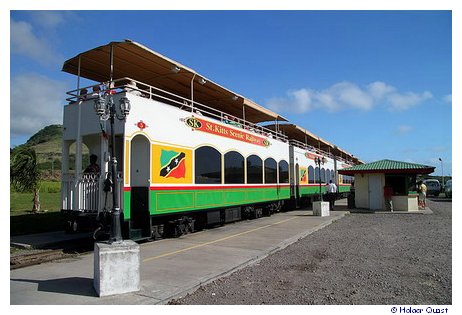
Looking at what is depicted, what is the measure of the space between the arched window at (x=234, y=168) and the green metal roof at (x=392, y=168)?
867 centimetres

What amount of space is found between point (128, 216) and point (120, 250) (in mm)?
3604

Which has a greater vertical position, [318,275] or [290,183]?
[290,183]

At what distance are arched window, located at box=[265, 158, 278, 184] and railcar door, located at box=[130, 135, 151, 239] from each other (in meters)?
8.45

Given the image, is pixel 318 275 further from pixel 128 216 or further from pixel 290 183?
pixel 290 183

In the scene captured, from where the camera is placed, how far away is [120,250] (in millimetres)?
5500

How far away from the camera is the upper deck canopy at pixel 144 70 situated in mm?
10109

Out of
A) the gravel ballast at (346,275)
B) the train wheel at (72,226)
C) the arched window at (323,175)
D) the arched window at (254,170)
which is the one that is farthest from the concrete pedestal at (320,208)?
the train wheel at (72,226)

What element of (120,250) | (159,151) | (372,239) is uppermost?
(159,151)

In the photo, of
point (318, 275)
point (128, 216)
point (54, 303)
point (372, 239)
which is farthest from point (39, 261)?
point (372, 239)

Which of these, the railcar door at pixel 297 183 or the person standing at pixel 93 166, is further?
the railcar door at pixel 297 183

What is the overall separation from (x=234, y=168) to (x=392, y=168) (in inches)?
384

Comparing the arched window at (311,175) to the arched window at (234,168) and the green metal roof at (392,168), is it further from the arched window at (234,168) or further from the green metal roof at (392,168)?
the arched window at (234,168)

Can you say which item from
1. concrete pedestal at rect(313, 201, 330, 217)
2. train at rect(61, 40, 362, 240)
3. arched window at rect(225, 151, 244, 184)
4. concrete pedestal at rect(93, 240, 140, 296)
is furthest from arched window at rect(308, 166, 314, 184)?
concrete pedestal at rect(93, 240, 140, 296)

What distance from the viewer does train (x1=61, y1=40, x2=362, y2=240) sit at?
9.38m
